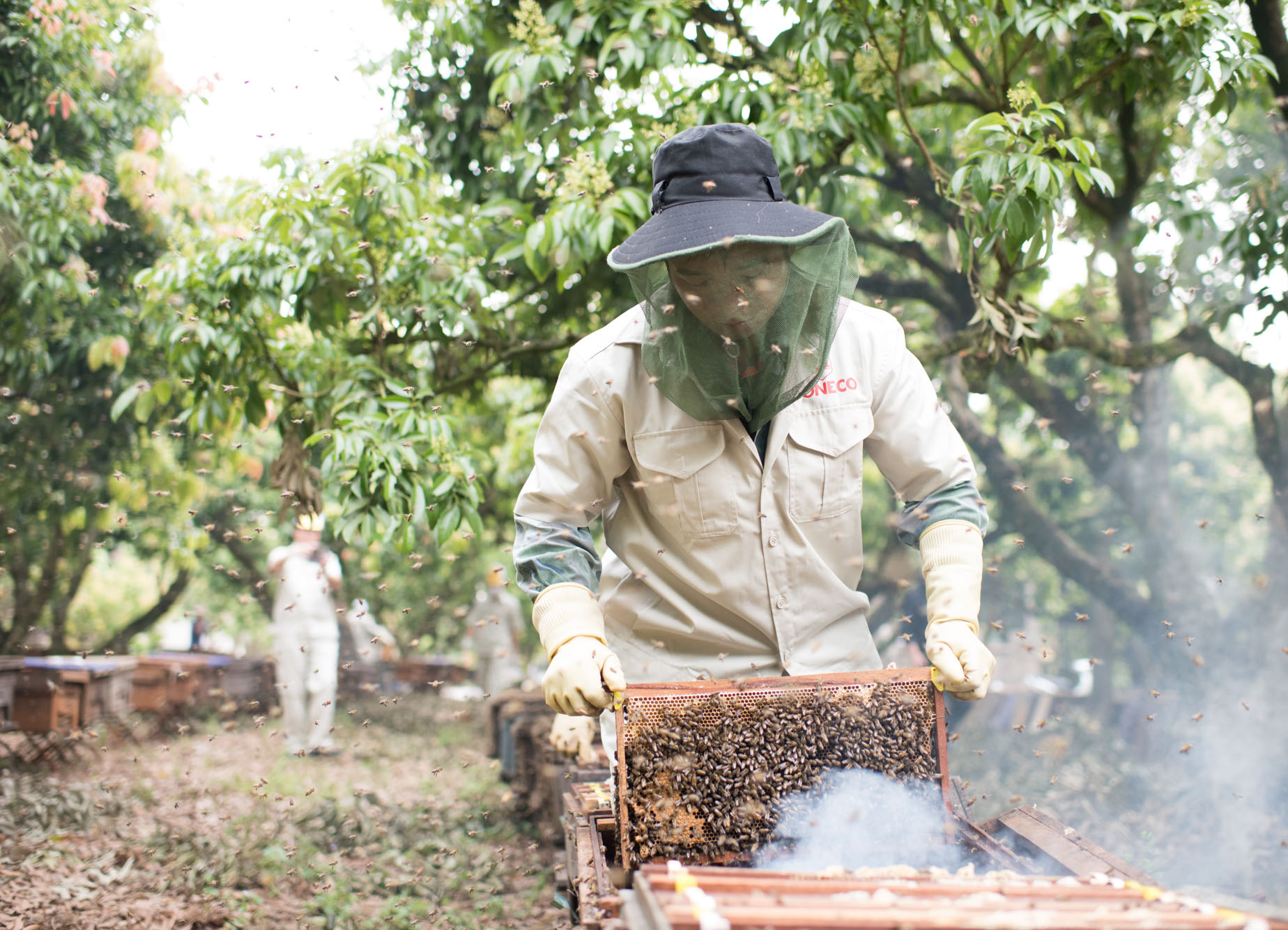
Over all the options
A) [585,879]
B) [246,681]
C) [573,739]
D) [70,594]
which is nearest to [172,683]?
[246,681]

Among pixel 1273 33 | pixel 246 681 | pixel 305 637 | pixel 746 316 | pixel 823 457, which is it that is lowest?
pixel 246 681

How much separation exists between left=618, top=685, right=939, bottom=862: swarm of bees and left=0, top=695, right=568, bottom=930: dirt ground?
160 cm

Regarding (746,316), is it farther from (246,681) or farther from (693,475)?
(246,681)

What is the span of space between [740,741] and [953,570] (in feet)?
2.07

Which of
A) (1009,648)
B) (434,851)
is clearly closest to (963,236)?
(434,851)

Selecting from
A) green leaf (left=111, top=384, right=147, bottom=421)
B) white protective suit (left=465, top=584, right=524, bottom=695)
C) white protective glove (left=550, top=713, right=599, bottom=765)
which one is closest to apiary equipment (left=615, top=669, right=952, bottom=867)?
white protective glove (left=550, top=713, right=599, bottom=765)

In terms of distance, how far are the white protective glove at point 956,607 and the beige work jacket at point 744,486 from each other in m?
0.16

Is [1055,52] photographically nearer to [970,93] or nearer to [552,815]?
[970,93]

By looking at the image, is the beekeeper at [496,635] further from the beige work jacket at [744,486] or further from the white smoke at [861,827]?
the white smoke at [861,827]

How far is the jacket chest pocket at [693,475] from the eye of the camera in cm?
219

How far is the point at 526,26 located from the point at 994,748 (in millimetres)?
6139

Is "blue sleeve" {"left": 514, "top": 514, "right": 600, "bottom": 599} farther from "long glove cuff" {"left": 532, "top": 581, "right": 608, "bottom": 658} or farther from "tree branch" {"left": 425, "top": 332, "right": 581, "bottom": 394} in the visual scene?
"tree branch" {"left": 425, "top": 332, "right": 581, "bottom": 394}

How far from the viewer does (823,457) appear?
222 centimetres

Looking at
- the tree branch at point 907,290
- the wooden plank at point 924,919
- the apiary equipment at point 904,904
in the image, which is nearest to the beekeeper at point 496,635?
the tree branch at point 907,290
